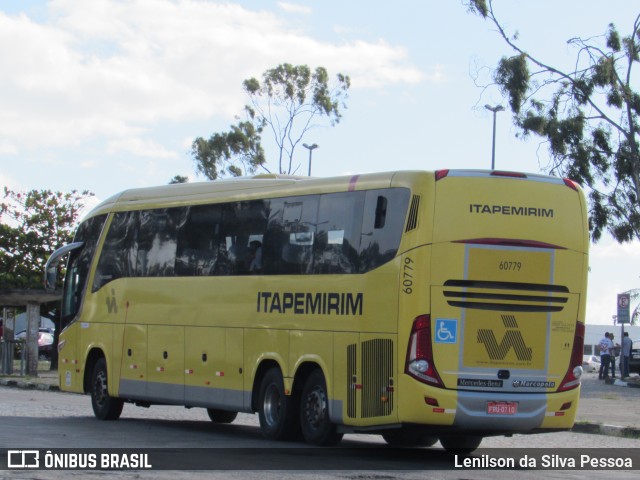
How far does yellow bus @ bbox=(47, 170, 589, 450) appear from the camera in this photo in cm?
1476

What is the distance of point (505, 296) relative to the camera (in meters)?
15.0

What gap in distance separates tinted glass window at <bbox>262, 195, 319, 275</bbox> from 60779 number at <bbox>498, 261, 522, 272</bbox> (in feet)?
9.72

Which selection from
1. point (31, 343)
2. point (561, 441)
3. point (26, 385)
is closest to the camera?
point (561, 441)

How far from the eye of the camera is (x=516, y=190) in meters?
15.3

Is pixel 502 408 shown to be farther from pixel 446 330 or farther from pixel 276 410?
pixel 276 410

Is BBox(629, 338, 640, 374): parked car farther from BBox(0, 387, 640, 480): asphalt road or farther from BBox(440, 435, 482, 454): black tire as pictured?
BBox(440, 435, 482, 454): black tire

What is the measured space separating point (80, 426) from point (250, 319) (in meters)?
3.34

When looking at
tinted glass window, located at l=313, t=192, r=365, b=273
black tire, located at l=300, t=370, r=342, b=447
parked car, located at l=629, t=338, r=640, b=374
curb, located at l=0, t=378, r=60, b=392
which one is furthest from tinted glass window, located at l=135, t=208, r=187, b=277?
parked car, located at l=629, t=338, r=640, b=374

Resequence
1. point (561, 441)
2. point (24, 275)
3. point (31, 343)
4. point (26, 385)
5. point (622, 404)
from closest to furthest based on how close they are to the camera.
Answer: point (561, 441) → point (622, 404) → point (26, 385) → point (31, 343) → point (24, 275)

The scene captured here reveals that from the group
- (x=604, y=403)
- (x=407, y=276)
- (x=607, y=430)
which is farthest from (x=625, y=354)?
(x=407, y=276)

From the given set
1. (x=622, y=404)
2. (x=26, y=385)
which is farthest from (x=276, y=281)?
(x=26, y=385)

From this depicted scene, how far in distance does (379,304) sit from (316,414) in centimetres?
217

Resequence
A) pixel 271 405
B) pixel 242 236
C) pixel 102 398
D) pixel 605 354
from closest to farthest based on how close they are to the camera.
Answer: pixel 271 405 → pixel 242 236 → pixel 102 398 → pixel 605 354

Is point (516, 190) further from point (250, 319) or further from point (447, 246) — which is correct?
point (250, 319)
